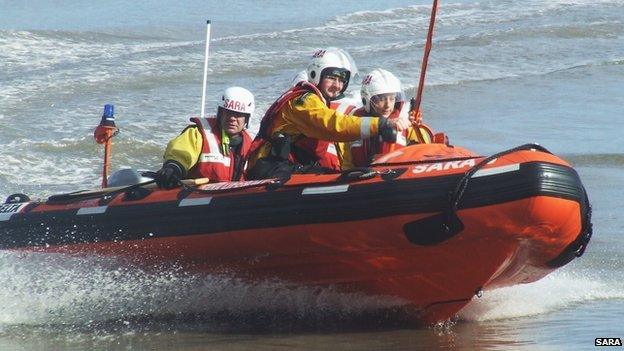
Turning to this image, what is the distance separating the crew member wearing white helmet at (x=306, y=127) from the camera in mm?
7393

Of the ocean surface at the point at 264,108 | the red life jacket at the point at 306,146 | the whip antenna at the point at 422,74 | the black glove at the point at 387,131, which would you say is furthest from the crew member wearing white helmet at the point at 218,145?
the whip antenna at the point at 422,74

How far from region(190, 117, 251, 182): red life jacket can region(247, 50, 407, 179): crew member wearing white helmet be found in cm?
15

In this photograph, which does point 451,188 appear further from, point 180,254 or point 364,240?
point 180,254

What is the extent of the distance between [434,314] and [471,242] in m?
0.68

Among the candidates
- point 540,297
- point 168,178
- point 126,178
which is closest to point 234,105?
point 168,178

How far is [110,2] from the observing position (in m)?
26.0

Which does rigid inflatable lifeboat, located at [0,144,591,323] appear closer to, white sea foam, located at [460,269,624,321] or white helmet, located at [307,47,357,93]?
white sea foam, located at [460,269,624,321]

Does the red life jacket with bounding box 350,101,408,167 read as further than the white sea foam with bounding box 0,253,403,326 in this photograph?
Yes

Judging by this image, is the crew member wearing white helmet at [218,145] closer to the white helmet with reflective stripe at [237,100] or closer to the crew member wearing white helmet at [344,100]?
the white helmet with reflective stripe at [237,100]

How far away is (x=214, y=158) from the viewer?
25.8 feet

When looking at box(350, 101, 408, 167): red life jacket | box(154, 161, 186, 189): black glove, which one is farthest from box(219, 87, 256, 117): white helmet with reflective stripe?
box(350, 101, 408, 167): red life jacket

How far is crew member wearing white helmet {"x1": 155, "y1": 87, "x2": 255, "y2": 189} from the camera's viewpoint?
780cm

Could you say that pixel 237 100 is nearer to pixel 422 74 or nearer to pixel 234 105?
pixel 234 105

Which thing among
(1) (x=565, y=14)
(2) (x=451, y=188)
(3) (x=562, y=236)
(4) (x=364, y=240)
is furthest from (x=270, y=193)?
(1) (x=565, y=14)
